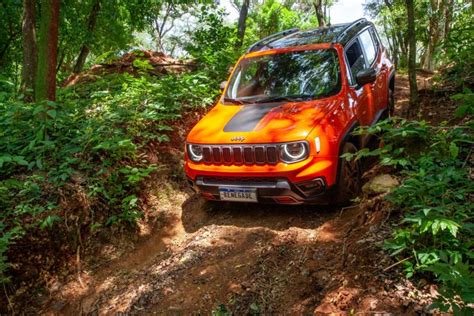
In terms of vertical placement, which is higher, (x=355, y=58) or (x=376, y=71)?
(x=355, y=58)

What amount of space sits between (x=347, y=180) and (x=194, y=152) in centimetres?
183

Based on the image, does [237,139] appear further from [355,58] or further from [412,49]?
[412,49]

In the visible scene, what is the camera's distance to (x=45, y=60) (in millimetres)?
5402

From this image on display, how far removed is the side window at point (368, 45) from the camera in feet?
18.6

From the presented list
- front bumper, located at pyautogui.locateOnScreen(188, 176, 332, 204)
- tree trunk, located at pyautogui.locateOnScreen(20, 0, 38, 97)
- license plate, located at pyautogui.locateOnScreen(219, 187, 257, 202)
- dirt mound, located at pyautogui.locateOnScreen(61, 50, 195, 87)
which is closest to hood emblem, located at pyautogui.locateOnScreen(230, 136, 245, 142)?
front bumper, located at pyautogui.locateOnScreen(188, 176, 332, 204)

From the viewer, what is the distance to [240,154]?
4047mm

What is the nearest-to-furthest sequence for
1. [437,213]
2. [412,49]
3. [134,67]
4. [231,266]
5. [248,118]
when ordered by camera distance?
[437,213] < [231,266] < [248,118] < [412,49] < [134,67]

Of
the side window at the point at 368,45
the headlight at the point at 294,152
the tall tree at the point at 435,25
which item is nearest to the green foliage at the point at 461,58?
the side window at the point at 368,45

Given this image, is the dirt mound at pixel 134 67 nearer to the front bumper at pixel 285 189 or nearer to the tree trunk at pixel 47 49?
the tree trunk at pixel 47 49

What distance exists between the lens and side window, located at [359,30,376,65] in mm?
5684

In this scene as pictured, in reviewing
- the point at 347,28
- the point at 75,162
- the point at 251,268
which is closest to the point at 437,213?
the point at 251,268

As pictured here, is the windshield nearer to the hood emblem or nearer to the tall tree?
the hood emblem

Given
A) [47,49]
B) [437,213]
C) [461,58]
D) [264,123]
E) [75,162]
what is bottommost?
[437,213]

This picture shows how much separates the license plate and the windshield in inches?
50.8
